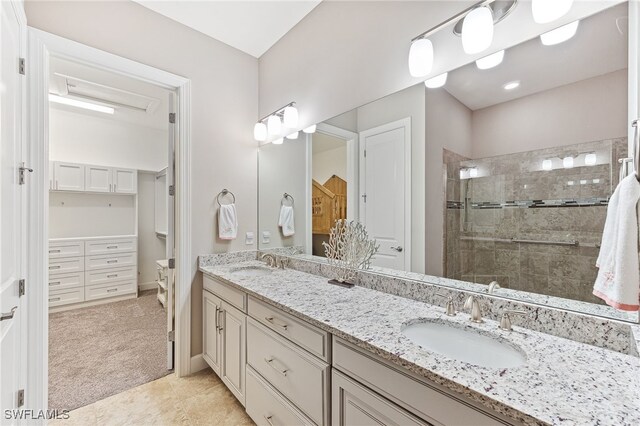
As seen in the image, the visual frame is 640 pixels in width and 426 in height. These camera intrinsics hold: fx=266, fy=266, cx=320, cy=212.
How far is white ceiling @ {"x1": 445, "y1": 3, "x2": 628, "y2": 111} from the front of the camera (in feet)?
3.02

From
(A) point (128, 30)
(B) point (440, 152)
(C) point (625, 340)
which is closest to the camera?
(C) point (625, 340)

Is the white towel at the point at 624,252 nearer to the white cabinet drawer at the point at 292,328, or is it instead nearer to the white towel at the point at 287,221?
the white cabinet drawer at the point at 292,328

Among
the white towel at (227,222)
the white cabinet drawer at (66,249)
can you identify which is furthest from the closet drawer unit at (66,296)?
the white towel at (227,222)

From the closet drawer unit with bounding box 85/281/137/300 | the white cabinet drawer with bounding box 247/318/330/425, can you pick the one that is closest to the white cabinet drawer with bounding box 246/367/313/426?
the white cabinet drawer with bounding box 247/318/330/425

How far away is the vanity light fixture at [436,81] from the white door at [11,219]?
189 cm

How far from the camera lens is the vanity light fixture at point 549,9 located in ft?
3.21

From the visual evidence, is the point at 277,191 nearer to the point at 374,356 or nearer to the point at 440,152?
the point at 440,152

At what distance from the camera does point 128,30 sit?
1.91m

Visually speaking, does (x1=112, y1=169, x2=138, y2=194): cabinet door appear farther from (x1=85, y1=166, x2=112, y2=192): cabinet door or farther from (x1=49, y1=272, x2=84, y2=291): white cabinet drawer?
(x1=49, y1=272, x2=84, y2=291): white cabinet drawer

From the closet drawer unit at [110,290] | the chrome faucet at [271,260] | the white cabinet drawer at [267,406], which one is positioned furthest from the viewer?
the closet drawer unit at [110,290]

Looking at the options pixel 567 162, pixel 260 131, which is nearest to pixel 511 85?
pixel 567 162

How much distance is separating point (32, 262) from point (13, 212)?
39 centimetres

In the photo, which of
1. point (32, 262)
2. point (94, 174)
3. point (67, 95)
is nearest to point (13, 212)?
point (32, 262)

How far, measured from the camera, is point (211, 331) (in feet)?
6.68
